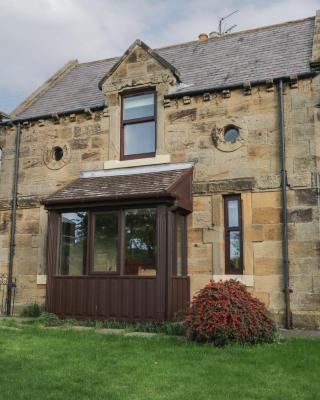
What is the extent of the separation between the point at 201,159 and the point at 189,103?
160cm

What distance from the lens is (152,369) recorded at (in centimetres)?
682

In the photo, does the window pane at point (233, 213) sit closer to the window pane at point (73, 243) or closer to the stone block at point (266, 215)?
the stone block at point (266, 215)

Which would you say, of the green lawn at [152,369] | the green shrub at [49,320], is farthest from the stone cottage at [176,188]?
the green lawn at [152,369]

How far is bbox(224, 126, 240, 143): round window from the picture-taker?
40.6 feet

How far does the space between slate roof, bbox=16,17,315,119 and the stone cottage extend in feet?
0.22

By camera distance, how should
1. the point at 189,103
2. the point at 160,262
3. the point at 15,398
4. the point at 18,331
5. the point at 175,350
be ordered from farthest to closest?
the point at 189,103
the point at 160,262
the point at 18,331
the point at 175,350
the point at 15,398

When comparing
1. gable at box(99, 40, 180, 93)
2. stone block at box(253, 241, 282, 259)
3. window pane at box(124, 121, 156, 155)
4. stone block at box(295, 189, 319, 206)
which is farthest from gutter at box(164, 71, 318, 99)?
stone block at box(253, 241, 282, 259)

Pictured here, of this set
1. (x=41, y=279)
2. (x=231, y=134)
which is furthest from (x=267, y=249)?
(x=41, y=279)

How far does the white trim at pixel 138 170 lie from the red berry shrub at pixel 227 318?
437cm

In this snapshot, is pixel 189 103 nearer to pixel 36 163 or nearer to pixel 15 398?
pixel 36 163

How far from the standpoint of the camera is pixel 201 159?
12.6 m

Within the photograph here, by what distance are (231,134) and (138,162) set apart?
260 centimetres

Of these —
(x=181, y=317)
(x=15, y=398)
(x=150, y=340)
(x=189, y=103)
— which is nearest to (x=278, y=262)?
(x=181, y=317)

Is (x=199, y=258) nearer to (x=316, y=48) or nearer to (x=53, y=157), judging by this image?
(x=53, y=157)
